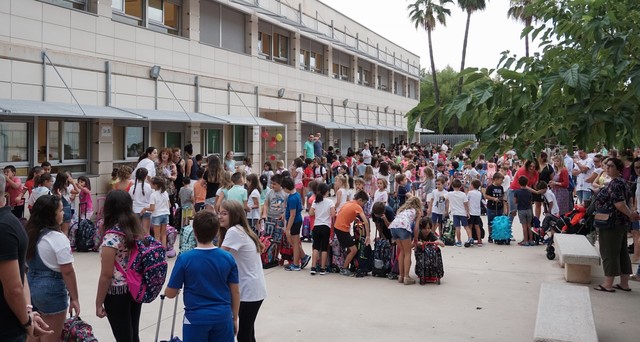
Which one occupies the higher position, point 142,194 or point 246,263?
point 142,194

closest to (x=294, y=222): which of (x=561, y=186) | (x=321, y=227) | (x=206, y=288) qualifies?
(x=321, y=227)

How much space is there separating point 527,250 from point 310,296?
19.0 ft

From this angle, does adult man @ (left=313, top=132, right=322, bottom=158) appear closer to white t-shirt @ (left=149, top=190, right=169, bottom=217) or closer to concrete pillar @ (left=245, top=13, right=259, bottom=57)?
concrete pillar @ (left=245, top=13, right=259, bottom=57)

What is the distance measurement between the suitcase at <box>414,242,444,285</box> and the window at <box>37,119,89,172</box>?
9701 millimetres

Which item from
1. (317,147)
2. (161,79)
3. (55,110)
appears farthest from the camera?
(317,147)

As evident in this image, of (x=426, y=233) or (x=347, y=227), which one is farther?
(x=347, y=227)

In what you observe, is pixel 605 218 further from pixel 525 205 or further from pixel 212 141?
pixel 212 141

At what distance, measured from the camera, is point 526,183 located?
12.5 m

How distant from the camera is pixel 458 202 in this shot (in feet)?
41.4

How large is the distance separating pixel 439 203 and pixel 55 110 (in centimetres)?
860

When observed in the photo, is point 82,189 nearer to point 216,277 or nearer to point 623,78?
point 216,277

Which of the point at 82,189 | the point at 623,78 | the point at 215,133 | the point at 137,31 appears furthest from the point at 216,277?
the point at 215,133

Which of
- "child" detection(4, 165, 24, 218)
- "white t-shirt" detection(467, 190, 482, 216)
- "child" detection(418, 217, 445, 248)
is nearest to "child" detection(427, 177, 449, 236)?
"white t-shirt" detection(467, 190, 482, 216)

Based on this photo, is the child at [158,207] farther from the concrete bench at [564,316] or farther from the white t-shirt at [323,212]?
the concrete bench at [564,316]
